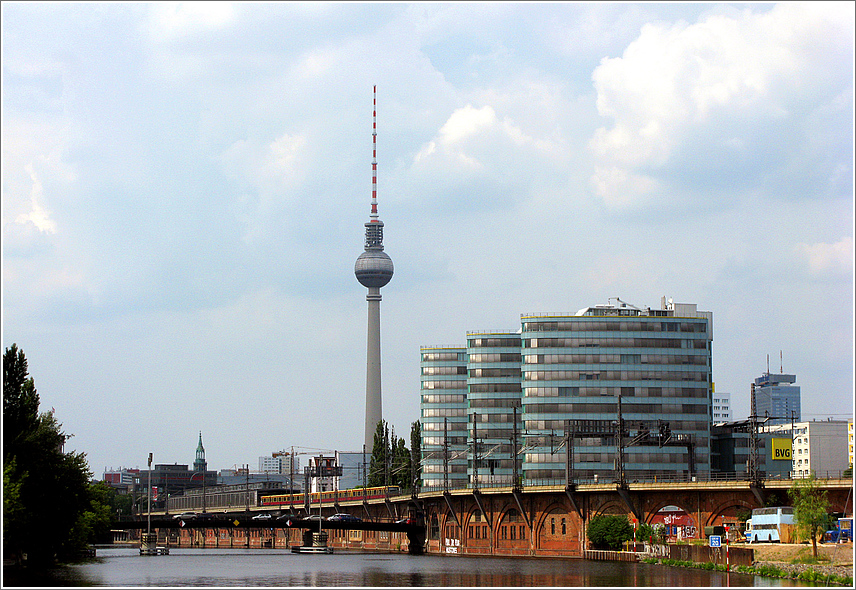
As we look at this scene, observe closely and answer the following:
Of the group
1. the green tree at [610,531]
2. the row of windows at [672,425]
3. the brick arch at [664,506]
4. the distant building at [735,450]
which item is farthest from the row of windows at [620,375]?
the brick arch at [664,506]

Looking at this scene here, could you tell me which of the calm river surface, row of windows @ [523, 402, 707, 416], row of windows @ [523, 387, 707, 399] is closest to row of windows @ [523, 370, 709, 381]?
row of windows @ [523, 387, 707, 399]

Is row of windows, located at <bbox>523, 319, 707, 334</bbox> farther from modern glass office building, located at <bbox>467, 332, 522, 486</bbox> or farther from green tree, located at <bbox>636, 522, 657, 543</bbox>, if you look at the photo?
green tree, located at <bbox>636, 522, 657, 543</bbox>

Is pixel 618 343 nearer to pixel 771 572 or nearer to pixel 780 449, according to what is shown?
pixel 780 449

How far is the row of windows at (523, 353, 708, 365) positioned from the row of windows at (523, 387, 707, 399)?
4.11 meters

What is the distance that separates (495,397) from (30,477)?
11688 centimetres

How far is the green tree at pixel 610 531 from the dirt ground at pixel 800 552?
109ft

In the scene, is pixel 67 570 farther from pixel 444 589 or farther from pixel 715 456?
pixel 715 456

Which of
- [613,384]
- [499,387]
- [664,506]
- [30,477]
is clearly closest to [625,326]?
[613,384]

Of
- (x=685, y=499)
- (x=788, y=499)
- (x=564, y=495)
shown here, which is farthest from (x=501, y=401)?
(x=788, y=499)

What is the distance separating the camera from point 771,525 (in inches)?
4247

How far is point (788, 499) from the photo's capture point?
121 metres

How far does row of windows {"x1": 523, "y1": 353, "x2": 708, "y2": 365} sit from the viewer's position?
182250 millimetres

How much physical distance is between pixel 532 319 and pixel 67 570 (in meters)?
96.0

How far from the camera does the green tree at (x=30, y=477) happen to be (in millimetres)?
82938
